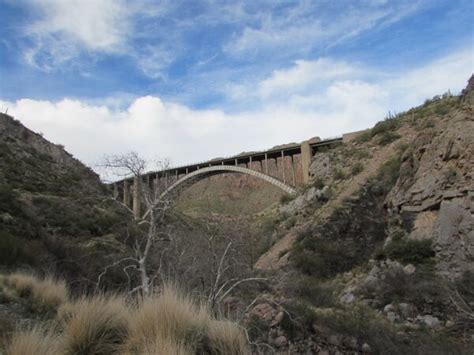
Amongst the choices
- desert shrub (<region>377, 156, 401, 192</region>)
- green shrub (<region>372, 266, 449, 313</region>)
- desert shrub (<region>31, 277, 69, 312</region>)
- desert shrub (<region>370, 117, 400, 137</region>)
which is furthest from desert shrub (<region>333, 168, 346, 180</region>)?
desert shrub (<region>31, 277, 69, 312</region>)

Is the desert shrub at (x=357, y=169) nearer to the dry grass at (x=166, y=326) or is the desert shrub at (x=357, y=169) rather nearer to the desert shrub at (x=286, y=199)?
the desert shrub at (x=286, y=199)

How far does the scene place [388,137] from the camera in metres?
26.1

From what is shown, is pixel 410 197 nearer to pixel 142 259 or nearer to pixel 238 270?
pixel 238 270

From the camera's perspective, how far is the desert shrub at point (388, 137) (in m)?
25.9

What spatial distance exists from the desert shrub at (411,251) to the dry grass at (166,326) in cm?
1261

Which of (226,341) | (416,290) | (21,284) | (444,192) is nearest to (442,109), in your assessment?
(444,192)

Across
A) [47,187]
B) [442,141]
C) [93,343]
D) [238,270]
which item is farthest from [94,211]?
[93,343]

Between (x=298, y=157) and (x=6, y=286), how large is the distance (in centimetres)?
2956

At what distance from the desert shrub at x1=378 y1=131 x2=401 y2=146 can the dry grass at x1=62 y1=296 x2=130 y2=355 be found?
24.4m

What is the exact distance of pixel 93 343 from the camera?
13.6ft

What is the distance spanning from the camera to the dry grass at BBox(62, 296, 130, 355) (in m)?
4.07

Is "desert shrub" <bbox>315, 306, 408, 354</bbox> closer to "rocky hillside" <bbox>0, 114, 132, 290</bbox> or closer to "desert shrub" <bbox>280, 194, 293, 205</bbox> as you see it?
"rocky hillside" <bbox>0, 114, 132, 290</bbox>

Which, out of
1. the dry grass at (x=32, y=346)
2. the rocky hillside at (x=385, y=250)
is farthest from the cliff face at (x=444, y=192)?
the dry grass at (x=32, y=346)

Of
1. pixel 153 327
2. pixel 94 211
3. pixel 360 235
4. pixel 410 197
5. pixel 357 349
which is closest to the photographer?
pixel 153 327
